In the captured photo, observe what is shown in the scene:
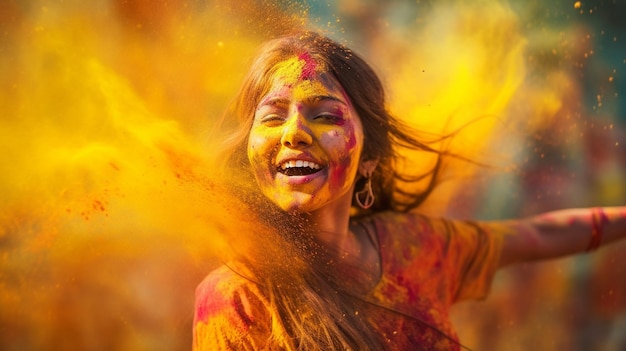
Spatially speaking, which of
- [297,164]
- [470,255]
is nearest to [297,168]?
[297,164]

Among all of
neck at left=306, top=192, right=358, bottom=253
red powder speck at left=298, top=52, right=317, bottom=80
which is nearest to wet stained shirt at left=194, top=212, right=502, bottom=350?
neck at left=306, top=192, right=358, bottom=253

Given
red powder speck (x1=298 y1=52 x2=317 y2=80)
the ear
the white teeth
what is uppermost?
red powder speck (x1=298 y1=52 x2=317 y2=80)

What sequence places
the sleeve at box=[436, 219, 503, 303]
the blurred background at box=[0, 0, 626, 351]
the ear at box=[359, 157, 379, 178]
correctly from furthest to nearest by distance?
the sleeve at box=[436, 219, 503, 303]
the ear at box=[359, 157, 379, 178]
the blurred background at box=[0, 0, 626, 351]

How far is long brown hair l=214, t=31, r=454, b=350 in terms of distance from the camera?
1572 millimetres

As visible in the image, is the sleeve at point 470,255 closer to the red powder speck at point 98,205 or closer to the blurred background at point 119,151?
the blurred background at point 119,151

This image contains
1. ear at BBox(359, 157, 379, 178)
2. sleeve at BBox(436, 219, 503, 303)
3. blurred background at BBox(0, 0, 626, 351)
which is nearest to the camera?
blurred background at BBox(0, 0, 626, 351)

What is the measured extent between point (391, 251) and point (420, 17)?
67 centimetres

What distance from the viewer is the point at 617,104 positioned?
2.14 m

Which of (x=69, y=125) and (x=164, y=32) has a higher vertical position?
(x=164, y=32)

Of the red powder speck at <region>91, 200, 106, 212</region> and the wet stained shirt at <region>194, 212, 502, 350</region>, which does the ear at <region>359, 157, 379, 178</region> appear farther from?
the red powder speck at <region>91, 200, 106, 212</region>

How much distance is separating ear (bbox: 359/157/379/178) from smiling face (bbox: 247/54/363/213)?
12 cm

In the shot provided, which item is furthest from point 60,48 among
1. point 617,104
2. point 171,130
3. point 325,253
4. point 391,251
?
point 617,104

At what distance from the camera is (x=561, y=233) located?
2020 mm

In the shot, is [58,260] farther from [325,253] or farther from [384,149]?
[384,149]
